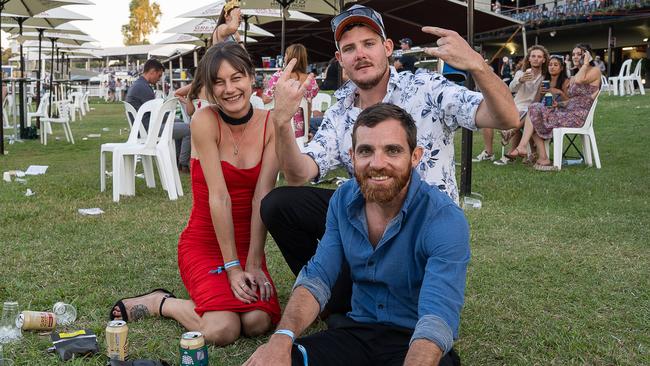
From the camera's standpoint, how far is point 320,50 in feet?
71.4

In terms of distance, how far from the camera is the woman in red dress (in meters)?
3.24

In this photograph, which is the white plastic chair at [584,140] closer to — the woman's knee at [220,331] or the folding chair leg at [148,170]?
the folding chair leg at [148,170]

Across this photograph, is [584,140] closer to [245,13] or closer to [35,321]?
[35,321]

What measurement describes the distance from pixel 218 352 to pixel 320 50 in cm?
1936

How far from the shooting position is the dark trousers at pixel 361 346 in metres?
2.41

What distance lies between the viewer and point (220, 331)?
3117 mm

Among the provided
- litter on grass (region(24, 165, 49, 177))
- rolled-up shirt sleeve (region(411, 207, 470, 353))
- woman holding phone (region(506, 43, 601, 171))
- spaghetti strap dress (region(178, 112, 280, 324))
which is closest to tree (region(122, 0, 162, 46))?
litter on grass (region(24, 165, 49, 177))

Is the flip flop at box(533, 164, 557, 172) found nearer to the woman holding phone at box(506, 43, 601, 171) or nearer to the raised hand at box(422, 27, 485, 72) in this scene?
the woman holding phone at box(506, 43, 601, 171)

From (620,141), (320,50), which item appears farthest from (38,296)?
(320,50)

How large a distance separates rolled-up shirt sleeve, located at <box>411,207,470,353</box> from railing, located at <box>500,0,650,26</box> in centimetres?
3073

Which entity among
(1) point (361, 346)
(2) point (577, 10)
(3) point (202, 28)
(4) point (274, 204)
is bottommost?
(1) point (361, 346)

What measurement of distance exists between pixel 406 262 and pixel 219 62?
5.10 feet

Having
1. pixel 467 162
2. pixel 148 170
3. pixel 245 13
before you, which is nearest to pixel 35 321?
A: pixel 148 170

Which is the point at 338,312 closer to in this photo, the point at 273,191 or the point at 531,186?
the point at 273,191
